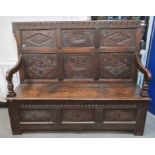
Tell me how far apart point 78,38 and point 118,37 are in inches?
18.5

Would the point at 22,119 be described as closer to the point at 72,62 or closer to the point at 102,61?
the point at 72,62

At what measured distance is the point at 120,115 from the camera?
187 cm

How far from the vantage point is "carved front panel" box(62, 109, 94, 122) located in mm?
1858

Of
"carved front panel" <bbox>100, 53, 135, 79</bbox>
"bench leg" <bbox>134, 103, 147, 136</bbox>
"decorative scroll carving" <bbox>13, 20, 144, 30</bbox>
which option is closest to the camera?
"bench leg" <bbox>134, 103, 147, 136</bbox>

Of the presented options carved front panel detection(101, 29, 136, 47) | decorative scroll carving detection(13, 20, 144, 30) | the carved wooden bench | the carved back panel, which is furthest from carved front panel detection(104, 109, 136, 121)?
decorative scroll carving detection(13, 20, 144, 30)

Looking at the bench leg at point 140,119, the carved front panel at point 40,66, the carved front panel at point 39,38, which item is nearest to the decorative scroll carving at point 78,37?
the carved front panel at point 39,38

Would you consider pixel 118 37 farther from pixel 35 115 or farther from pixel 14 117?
pixel 14 117

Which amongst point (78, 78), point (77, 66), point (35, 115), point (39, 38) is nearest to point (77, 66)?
point (77, 66)

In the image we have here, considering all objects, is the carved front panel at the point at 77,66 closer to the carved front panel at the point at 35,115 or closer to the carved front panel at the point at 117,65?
the carved front panel at the point at 117,65

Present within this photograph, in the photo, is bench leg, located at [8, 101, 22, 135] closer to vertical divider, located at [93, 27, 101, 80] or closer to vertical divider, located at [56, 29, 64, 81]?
vertical divider, located at [56, 29, 64, 81]

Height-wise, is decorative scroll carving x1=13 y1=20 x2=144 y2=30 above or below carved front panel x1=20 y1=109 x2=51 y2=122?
above

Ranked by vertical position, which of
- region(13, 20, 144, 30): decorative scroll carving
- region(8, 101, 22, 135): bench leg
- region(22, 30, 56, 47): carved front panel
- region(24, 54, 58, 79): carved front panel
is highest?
region(13, 20, 144, 30): decorative scroll carving

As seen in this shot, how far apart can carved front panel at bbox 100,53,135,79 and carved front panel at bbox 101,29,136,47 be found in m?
0.13

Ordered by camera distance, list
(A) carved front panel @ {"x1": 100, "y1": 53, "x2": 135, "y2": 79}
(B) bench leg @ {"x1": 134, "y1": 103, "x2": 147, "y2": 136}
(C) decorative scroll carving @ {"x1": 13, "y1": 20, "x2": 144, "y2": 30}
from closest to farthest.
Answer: (B) bench leg @ {"x1": 134, "y1": 103, "x2": 147, "y2": 136}, (C) decorative scroll carving @ {"x1": 13, "y1": 20, "x2": 144, "y2": 30}, (A) carved front panel @ {"x1": 100, "y1": 53, "x2": 135, "y2": 79}
